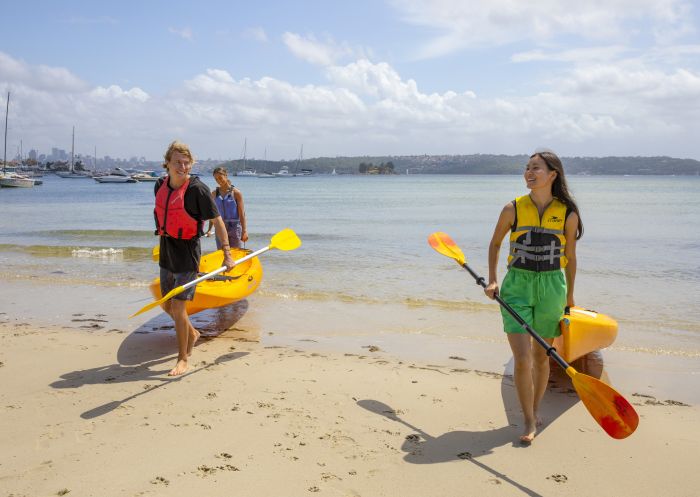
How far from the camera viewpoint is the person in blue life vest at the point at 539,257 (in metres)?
2.88

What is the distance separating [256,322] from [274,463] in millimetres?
3078

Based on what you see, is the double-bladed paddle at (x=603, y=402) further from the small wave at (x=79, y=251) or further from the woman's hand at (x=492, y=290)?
the small wave at (x=79, y=251)

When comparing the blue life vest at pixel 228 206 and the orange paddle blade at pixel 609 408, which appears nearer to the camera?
the orange paddle blade at pixel 609 408

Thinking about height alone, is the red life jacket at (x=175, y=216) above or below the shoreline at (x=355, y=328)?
above

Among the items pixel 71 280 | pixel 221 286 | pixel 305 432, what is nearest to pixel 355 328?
pixel 221 286

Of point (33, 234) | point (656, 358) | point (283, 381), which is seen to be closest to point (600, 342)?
point (656, 358)

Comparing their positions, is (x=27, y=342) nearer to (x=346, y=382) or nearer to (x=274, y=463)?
(x=346, y=382)

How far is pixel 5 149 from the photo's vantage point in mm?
59656

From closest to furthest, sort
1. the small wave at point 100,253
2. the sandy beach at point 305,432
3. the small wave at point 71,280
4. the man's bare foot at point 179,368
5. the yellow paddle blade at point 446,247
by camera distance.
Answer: the sandy beach at point 305,432 → the yellow paddle blade at point 446,247 → the man's bare foot at point 179,368 → the small wave at point 71,280 → the small wave at point 100,253

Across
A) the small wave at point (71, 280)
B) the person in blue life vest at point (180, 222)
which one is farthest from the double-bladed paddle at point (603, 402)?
the small wave at point (71, 280)

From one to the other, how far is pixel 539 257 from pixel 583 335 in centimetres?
127

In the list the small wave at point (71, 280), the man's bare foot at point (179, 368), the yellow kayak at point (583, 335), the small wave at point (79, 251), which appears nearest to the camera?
the yellow kayak at point (583, 335)

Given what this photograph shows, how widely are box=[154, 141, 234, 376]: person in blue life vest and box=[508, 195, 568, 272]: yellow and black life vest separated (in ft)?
6.46

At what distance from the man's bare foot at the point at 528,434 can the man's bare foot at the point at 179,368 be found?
2280 mm
